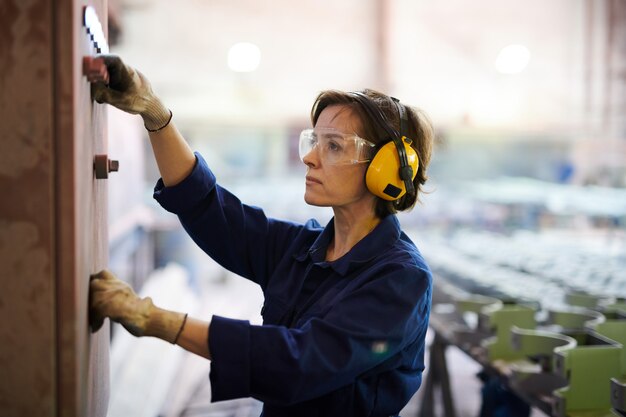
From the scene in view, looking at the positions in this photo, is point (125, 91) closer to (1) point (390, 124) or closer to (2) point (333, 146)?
(2) point (333, 146)

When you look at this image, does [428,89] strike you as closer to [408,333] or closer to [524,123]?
[524,123]

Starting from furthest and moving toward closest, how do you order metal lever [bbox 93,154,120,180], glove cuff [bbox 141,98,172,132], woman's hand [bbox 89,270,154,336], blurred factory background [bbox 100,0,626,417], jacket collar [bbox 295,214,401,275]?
blurred factory background [bbox 100,0,626,417]
jacket collar [bbox 295,214,401,275]
glove cuff [bbox 141,98,172,132]
metal lever [bbox 93,154,120,180]
woman's hand [bbox 89,270,154,336]

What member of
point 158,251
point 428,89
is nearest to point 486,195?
point 428,89

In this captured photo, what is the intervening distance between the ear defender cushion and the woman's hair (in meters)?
0.04

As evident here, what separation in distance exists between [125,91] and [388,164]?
711 millimetres

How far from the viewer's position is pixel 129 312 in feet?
3.89

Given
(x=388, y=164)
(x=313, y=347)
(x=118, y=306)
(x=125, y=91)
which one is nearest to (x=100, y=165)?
(x=125, y=91)

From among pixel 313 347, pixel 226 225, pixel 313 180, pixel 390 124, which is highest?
pixel 390 124

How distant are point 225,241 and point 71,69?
0.83 m

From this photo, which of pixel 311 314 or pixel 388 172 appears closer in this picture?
pixel 311 314

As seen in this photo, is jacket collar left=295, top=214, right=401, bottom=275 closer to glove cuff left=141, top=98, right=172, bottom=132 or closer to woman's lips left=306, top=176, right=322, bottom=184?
woman's lips left=306, top=176, right=322, bottom=184

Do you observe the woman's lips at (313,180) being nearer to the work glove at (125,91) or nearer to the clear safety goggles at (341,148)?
the clear safety goggles at (341,148)

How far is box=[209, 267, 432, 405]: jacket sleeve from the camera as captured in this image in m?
1.23

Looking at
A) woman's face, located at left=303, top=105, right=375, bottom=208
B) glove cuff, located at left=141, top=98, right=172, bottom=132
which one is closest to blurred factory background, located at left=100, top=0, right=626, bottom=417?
woman's face, located at left=303, top=105, right=375, bottom=208
